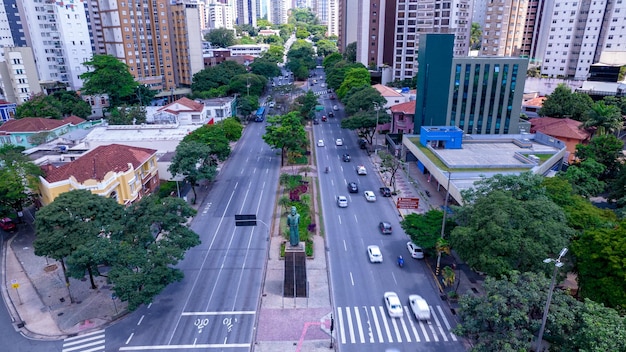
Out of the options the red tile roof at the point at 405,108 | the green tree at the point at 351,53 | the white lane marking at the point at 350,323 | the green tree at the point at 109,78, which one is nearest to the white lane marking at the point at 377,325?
the white lane marking at the point at 350,323

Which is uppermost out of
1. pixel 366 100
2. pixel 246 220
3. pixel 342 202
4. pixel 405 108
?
pixel 366 100

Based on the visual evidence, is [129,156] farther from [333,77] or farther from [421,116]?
[333,77]

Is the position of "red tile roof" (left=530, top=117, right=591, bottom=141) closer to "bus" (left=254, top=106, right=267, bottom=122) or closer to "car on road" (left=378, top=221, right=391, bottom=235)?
"car on road" (left=378, top=221, right=391, bottom=235)

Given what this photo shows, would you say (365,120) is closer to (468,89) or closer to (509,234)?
(468,89)

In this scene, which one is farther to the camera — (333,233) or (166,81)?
(166,81)

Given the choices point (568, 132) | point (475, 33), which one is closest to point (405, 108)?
point (568, 132)

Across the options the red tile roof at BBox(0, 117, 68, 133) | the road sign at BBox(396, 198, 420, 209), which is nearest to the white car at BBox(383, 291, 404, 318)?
the road sign at BBox(396, 198, 420, 209)

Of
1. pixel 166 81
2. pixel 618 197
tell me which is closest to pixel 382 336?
pixel 618 197
